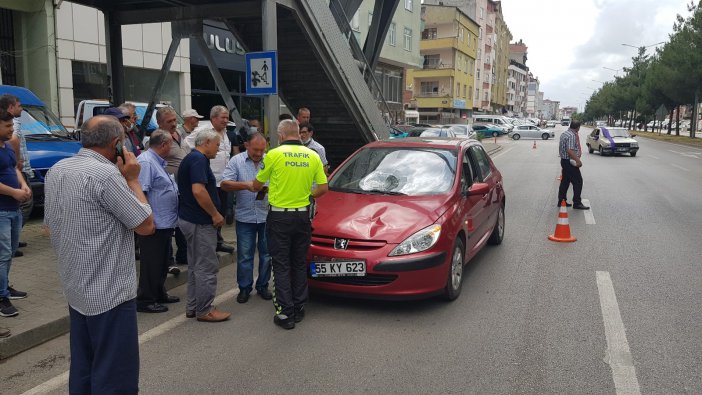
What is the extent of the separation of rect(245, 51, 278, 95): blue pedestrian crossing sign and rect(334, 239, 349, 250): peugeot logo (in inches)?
133

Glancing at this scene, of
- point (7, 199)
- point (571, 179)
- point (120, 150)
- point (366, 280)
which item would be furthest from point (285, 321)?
point (571, 179)

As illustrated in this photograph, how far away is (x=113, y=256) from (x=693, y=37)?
139 feet

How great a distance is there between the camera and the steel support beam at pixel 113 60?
383 inches

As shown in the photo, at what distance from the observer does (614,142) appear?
26984 millimetres

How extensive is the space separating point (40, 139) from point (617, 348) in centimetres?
916

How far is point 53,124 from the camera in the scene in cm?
987

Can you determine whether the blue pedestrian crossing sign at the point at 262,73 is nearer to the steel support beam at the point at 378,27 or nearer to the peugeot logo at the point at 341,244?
the peugeot logo at the point at 341,244

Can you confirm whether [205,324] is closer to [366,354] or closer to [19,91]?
[366,354]

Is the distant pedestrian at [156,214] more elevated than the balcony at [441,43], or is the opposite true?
the balcony at [441,43]

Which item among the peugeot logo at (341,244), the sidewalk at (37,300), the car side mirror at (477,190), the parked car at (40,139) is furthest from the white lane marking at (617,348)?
the parked car at (40,139)

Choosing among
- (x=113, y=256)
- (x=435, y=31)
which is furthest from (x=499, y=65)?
(x=113, y=256)

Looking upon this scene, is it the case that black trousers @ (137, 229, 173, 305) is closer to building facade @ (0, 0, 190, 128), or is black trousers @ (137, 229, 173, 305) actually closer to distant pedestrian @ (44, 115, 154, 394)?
distant pedestrian @ (44, 115, 154, 394)

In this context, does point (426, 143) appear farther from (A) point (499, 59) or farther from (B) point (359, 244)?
(A) point (499, 59)

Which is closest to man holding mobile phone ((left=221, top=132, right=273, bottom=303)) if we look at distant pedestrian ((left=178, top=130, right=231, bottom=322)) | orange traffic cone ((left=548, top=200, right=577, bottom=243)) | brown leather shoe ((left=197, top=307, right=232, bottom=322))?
distant pedestrian ((left=178, top=130, right=231, bottom=322))
